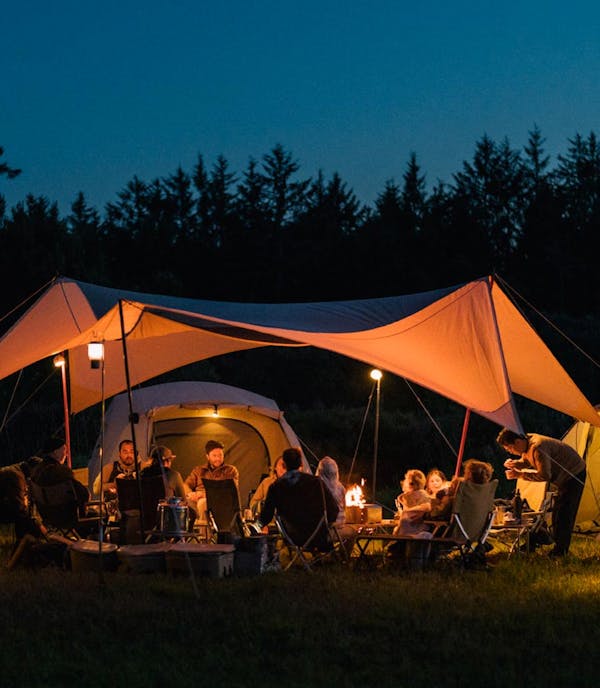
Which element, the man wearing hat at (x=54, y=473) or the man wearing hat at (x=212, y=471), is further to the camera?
the man wearing hat at (x=212, y=471)

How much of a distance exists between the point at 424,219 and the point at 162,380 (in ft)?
54.8

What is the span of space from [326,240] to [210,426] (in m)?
24.0

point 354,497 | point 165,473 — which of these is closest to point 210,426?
point 165,473

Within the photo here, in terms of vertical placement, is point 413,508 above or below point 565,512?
above

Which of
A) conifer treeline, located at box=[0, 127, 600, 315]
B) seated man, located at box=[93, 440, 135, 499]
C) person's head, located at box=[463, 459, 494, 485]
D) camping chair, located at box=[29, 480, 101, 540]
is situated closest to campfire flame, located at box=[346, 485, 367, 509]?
person's head, located at box=[463, 459, 494, 485]

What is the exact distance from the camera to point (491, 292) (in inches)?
328

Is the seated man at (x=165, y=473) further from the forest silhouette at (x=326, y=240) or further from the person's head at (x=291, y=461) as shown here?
the forest silhouette at (x=326, y=240)

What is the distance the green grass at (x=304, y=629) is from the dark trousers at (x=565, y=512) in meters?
1.06

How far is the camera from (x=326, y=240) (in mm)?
35219

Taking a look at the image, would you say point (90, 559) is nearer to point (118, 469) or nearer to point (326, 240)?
point (118, 469)

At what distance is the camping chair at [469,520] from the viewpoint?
7.75 m

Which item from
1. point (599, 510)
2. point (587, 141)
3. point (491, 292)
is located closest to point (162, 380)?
point (599, 510)

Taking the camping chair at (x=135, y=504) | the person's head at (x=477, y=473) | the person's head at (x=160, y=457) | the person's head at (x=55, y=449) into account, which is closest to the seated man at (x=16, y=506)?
the person's head at (x=55, y=449)

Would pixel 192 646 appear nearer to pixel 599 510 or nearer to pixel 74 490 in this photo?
pixel 74 490
